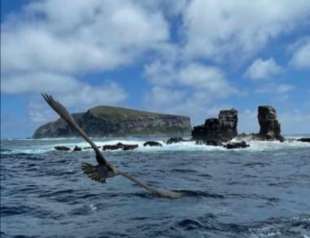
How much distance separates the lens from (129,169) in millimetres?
51312

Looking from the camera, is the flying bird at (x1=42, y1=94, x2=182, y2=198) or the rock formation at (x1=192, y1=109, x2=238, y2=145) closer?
the flying bird at (x1=42, y1=94, x2=182, y2=198)

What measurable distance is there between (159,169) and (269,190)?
56.8 ft

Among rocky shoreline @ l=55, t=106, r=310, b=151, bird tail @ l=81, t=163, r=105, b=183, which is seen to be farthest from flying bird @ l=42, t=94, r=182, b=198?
rocky shoreline @ l=55, t=106, r=310, b=151

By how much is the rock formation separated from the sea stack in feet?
13.8

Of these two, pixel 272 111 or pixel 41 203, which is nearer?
pixel 41 203

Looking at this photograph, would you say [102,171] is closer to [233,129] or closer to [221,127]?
[221,127]

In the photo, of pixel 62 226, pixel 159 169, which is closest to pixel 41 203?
pixel 62 226

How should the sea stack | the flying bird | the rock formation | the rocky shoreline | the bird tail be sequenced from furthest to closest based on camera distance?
the rock formation
the sea stack
the rocky shoreline
the bird tail
the flying bird

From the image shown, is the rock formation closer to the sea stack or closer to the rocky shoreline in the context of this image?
the rocky shoreline

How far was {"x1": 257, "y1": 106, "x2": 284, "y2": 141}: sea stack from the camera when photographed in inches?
3964

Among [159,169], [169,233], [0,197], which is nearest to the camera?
[169,233]

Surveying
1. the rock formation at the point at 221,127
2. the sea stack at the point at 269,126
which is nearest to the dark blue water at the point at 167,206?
the sea stack at the point at 269,126

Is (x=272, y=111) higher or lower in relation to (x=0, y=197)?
higher

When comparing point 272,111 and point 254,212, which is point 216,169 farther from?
point 272,111
